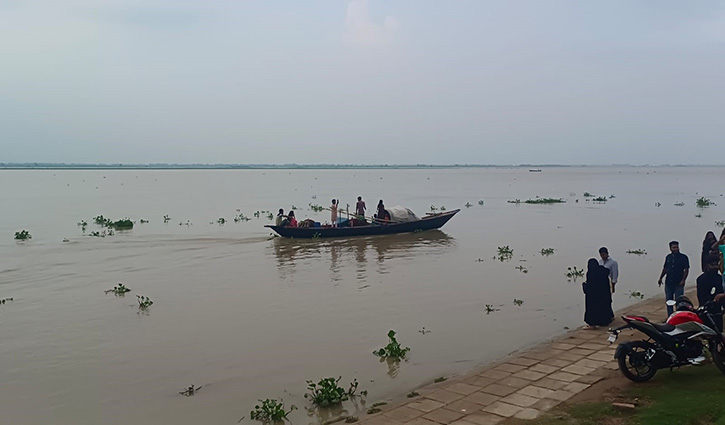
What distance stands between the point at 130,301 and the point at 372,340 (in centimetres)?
721

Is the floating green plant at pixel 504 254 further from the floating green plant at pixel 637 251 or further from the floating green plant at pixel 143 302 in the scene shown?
the floating green plant at pixel 143 302

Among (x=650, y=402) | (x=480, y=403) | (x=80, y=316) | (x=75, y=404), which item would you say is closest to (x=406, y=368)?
(x=480, y=403)

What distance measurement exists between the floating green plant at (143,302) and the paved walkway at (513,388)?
8509 millimetres

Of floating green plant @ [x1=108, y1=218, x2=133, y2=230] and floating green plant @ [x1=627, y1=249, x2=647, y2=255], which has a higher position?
floating green plant @ [x1=108, y1=218, x2=133, y2=230]

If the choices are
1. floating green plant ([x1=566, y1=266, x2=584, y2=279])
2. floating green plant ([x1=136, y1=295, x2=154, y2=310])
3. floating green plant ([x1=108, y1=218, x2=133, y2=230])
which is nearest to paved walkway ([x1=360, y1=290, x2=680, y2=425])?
floating green plant ([x1=566, y1=266, x2=584, y2=279])

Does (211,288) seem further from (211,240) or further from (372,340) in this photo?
(211,240)

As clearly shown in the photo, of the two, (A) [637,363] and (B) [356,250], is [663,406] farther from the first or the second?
(B) [356,250]

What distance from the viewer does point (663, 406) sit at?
6.14 m

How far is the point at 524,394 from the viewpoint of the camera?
7066 mm

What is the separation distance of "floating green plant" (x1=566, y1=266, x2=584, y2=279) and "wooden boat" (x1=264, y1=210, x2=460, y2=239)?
10.7m

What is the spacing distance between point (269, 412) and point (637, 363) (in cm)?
475

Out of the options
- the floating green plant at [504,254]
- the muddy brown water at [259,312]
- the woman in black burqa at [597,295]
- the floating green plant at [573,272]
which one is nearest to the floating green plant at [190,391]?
the muddy brown water at [259,312]

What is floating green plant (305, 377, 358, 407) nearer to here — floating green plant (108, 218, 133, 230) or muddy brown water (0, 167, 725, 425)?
muddy brown water (0, 167, 725, 425)

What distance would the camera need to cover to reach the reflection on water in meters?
Answer: 19.0
